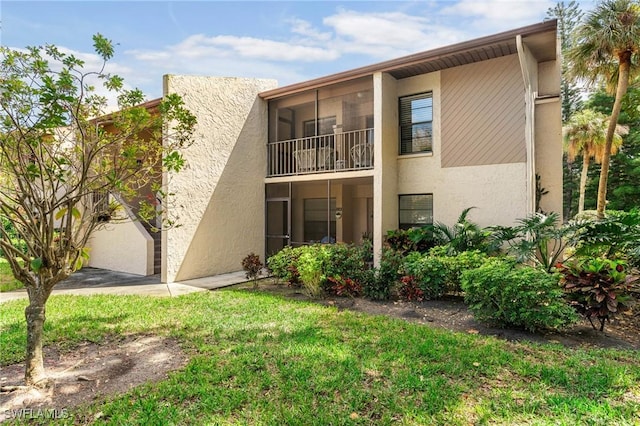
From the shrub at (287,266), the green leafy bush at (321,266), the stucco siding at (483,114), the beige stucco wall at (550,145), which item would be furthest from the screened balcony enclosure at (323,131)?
the beige stucco wall at (550,145)

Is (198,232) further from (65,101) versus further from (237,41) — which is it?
(65,101)

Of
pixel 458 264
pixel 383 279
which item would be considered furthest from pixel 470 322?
pixel 383 279

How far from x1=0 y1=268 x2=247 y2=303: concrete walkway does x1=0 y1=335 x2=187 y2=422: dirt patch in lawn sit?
3696 millimetres

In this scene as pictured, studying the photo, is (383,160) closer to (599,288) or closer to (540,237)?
(540,237)

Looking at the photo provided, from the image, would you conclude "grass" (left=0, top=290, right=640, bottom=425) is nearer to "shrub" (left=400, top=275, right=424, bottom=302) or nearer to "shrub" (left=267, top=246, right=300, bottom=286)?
"shrub" (left=400, top=275, right=424, bottom=302)

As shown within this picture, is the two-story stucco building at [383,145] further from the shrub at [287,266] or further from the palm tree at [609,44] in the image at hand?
the palm tree at [609,44]

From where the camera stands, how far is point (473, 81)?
9.70 meters

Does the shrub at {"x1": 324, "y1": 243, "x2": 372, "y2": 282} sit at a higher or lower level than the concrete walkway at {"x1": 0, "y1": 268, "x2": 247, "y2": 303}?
higher

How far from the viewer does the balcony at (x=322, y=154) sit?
11.3 m

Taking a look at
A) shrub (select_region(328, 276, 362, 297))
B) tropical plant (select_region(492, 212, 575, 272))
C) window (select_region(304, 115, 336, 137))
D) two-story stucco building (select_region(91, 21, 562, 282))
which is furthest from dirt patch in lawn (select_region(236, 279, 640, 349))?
window (select_region(304, 115, 336, 137))

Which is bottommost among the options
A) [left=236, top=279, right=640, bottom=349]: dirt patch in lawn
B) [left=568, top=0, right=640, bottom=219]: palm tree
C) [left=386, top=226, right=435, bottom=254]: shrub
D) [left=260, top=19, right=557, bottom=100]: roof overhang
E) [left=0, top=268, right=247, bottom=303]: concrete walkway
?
[left=0, top=268, right=247, bottom=303]: concrete walkway

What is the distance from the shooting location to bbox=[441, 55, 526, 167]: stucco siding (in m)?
9.11

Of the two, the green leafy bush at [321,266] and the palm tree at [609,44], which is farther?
the palm tree at [609,44]

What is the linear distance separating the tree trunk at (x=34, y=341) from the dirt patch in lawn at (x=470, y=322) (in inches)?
195
